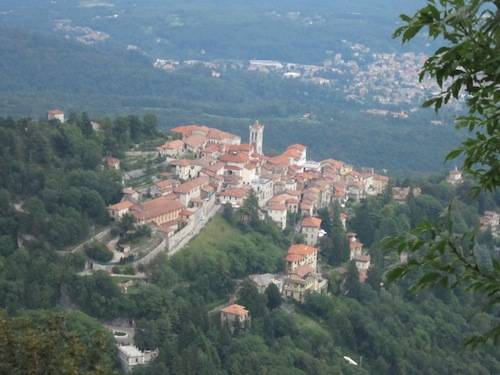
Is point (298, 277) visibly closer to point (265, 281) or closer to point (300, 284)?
point (300, 284)

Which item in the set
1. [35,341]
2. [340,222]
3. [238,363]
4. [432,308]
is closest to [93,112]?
[340,222]

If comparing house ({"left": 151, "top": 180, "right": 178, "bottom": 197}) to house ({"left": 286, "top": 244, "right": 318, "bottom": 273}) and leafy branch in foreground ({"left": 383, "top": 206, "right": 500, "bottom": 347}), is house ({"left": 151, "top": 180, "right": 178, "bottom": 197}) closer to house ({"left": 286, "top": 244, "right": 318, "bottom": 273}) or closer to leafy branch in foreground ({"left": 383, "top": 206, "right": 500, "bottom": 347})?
house ({"left": 286, "top": 244, "right": 318, "bottom": 273})

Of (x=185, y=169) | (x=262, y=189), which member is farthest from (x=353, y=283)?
(x=185, y=169)

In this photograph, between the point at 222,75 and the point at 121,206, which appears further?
the point at 222,75

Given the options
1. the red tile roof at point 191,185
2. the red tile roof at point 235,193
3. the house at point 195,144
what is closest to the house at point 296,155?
the house at point 195,144

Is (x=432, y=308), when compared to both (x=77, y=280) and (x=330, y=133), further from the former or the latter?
(x=330, y=133)
